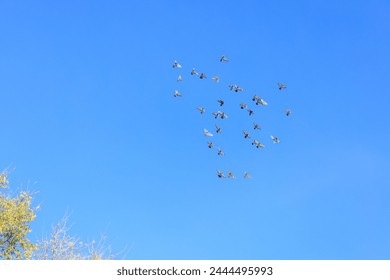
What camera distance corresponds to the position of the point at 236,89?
2203 inches

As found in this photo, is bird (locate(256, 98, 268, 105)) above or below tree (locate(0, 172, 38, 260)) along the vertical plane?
above

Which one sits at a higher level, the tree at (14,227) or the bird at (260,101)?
the bird at (260,101)
